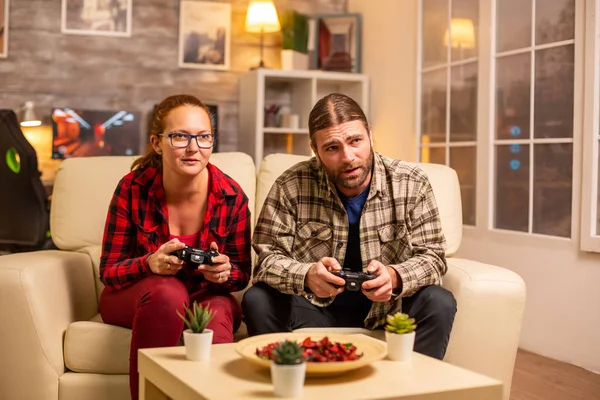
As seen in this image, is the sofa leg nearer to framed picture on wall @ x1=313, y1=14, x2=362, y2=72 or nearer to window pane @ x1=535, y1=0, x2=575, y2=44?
window pane @ x1=535, y1=0, x2=575, y2=44

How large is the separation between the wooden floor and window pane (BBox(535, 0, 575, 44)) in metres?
1.40

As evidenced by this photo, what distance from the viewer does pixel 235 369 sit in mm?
1538

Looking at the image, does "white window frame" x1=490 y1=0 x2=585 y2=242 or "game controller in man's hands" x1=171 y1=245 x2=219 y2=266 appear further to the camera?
"white window frame" x1=490 y1=0 x2=585 y2=242

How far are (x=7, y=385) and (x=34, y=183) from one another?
1.66 m

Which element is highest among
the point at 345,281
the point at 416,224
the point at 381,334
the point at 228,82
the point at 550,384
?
the point at 228,82

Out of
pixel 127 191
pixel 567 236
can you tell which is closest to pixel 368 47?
pixel 567 236

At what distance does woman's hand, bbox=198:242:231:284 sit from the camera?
2068 mm

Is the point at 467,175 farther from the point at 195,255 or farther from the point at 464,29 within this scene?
the point at 195,255

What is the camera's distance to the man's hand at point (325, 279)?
6.48ft

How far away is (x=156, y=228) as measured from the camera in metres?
2.22

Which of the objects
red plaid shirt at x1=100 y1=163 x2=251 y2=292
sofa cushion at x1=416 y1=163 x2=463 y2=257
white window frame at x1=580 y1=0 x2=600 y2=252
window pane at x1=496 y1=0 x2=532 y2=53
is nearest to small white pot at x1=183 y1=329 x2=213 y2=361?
red plaid shirt at x1=100 y1=163 x2=251 y2=292

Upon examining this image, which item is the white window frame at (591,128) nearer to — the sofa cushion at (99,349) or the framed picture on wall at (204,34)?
the sofa cushion at (99,349)

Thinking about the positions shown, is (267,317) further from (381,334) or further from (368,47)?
(368,47)

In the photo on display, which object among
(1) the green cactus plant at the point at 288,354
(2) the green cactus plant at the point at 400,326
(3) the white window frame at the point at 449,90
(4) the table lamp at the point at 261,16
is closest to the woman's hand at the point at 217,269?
(2) the green cactus plant at the point at 400,326
